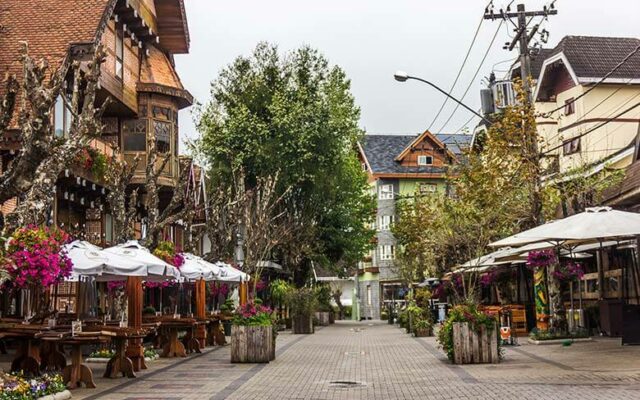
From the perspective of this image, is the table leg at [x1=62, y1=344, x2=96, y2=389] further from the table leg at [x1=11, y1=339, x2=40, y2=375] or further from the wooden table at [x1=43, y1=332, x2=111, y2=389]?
the table leg at [x1=11, y1=339, x2=40, y2=375]

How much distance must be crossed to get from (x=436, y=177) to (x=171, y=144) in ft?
161

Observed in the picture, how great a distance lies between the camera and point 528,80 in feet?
79.9

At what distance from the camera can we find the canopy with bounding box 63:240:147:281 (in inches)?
681

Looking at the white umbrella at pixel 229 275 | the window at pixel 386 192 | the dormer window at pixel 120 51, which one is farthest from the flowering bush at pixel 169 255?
the window at pixel 386 192

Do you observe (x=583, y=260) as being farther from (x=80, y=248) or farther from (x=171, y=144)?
(x=80, y=248)

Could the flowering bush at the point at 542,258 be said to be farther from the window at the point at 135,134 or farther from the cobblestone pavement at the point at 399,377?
the window at the point at 135,134

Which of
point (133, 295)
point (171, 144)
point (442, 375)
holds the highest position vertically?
point (171, 144)

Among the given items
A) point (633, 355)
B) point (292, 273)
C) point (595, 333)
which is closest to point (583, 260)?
point (595, 333)

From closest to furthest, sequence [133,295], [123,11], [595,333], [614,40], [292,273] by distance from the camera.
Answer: [133,295], [595,333], [123,11], [614,40], [292,273]

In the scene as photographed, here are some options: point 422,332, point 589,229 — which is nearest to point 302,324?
point 422,332

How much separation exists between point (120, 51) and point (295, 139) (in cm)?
1394

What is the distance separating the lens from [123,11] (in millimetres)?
30688

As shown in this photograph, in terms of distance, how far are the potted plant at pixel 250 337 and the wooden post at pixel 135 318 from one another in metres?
2.31

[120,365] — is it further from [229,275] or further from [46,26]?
[46,26]
